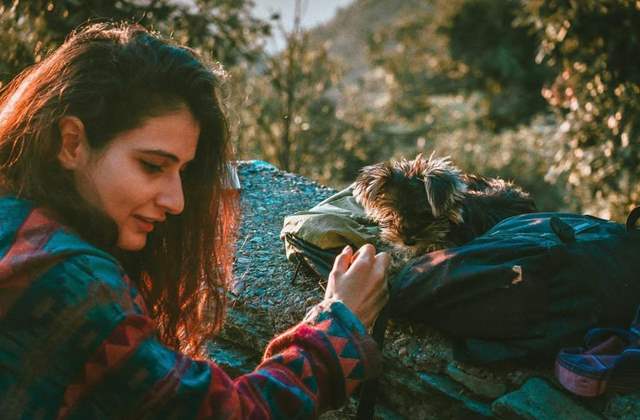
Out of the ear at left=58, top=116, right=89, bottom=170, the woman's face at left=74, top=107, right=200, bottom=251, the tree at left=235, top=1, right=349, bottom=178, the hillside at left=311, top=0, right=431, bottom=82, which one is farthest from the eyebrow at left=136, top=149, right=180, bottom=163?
the hillside at left=311, top=0, right=431, bottom=82

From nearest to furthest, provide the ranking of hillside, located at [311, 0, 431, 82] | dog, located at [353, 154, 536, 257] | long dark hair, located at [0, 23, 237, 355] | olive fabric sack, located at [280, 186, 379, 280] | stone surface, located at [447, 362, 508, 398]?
1. long dark hair, located at [0, 23, 237, 355]
2. stone surface, located at [447, 362, 508, 398]
3. olive fabric sack, located at [280, 186, 379, 280]
4. dog, located at [353, 154, 536, 257]
5. hillside, located at [311, 0, 431, 82]

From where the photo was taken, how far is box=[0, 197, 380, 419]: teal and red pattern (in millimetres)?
1509

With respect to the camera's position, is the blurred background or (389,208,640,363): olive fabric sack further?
the blurred background

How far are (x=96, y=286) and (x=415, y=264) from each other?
1643 millimetres

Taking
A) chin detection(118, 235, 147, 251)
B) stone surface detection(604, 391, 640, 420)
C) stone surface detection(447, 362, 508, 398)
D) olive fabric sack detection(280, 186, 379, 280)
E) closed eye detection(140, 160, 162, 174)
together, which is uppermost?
closed eye detection(140, 160, 162, 174)

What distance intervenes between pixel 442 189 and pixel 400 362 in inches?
39.7

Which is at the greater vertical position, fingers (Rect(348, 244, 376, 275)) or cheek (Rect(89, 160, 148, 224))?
cheek (Rect(89, 160, 148, 224))

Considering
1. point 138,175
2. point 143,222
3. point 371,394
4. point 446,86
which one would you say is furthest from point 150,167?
point 446,86

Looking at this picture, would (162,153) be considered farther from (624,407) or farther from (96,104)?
(624,407)

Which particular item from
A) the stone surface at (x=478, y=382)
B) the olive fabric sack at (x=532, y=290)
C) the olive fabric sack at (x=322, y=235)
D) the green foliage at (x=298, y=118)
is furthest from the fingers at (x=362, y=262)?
the green foliage at (x=298, y=118)

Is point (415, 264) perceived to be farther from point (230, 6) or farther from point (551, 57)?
point (230, 6)

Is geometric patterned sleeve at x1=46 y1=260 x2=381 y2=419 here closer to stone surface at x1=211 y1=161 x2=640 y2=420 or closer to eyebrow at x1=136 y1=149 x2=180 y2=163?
eyebrow at x1=136 y1=149 x2=180 y2=163

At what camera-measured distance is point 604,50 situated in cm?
648

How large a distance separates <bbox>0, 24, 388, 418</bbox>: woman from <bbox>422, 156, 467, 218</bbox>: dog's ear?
1246mm
